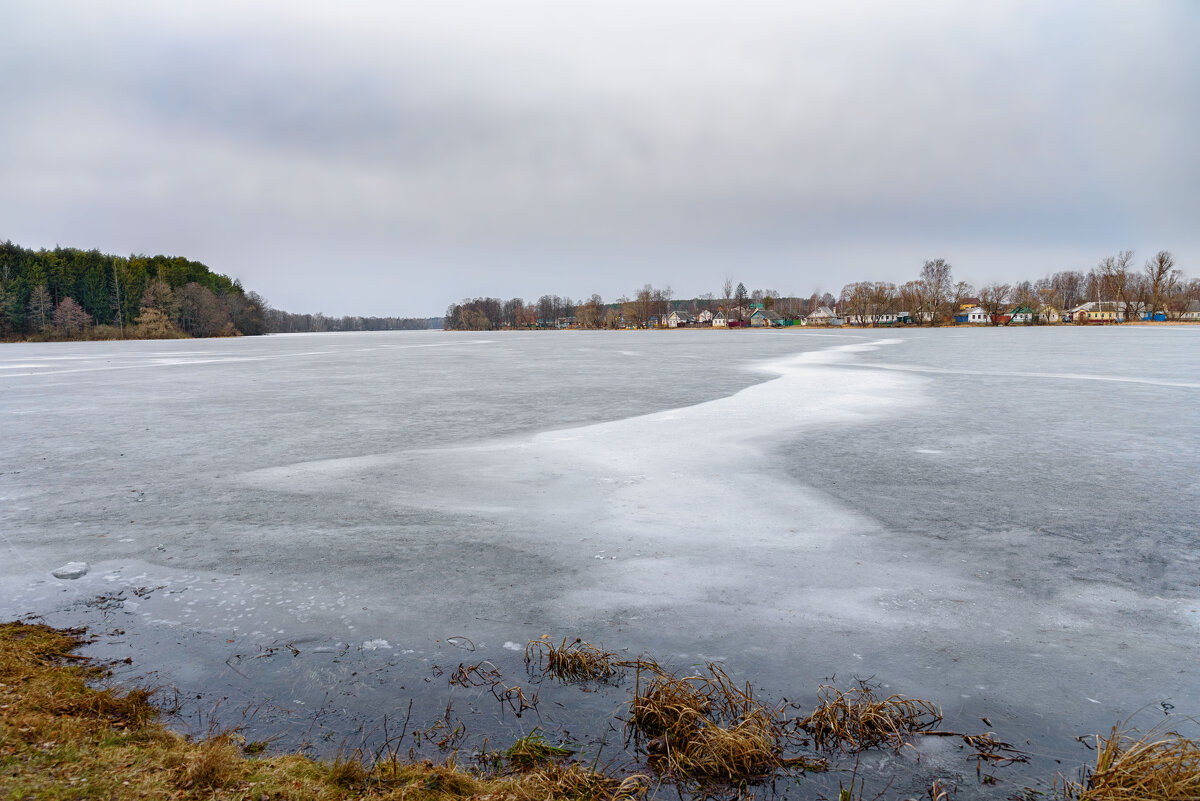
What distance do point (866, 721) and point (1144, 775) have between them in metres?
0.87

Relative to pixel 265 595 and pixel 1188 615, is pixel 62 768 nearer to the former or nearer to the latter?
pixel 265 595

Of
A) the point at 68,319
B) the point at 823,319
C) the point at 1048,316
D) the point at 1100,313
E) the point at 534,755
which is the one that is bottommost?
the point at 534,755

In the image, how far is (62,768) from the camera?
7.26 feet

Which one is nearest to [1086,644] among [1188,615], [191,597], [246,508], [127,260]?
[1188,615]

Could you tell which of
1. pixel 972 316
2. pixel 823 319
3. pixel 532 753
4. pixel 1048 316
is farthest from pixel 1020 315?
pixel 532 753

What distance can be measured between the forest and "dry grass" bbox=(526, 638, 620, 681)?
90.4 m

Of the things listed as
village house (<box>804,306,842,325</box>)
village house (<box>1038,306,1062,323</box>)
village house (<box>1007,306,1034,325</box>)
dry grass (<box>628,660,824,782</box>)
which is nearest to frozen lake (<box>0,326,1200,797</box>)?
dry grass (<box>628,660,824,782</box>)

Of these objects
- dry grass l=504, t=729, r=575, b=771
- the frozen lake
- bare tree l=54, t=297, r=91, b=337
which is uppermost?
bare tree l=54, t=297, r=91, b=337

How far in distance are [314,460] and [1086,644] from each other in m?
7.29

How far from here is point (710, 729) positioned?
2.54 metres

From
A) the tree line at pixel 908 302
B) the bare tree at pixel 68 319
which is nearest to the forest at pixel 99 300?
the bare tree at pixel 68 319

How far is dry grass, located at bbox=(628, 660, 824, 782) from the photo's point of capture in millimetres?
2443

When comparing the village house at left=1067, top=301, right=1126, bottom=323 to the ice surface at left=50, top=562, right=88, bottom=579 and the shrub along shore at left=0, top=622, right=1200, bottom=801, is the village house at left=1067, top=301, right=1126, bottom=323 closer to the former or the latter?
the shrub along shore at left=0, top=622, right=1200, bottom=801

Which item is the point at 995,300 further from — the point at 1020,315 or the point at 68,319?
the point at 68,319
